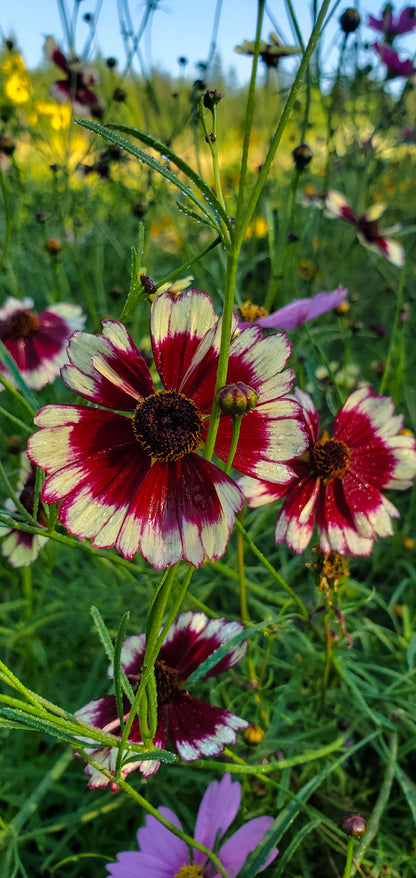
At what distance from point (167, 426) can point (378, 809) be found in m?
0.51

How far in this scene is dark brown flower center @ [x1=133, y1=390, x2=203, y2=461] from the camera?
456 millimetres

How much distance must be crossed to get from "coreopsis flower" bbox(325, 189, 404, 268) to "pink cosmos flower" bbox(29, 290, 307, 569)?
84 centimetres

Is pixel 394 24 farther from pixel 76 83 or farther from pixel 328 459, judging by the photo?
pixel 328 459

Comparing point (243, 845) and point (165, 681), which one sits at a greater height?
point (165, 681)

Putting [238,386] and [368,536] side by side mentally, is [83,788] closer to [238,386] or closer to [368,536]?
[368,536]

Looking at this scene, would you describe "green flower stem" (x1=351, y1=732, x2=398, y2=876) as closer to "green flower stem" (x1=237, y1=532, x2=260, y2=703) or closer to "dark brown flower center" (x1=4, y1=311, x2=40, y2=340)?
"green flower stem" (x1=237, y1=532, x2=260, y2=703)

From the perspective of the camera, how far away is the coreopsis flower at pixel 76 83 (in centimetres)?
147

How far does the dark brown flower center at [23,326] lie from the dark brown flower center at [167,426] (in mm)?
670

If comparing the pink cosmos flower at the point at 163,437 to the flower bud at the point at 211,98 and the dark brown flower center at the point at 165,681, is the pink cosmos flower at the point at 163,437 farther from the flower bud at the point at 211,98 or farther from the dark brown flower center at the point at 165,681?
the dark brown flower center at the point at 165,681

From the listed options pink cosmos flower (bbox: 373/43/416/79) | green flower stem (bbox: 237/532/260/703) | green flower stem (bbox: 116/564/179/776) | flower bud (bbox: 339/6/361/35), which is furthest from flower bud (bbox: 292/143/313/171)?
pink cosmos flower (bbox: 373/43/416/79)

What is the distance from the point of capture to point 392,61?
143 centimetres

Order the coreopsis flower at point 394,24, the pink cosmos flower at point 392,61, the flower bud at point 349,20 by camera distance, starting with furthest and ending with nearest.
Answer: the coreopsis flower at point 394,24 → the pink cosmos flower at point 392,61 → the flower bud at point 349,20

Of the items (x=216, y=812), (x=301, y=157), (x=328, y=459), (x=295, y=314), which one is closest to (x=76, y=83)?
(x=301, y=157)

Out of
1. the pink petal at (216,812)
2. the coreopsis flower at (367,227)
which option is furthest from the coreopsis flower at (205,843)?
the coreopsis flower at (367,227)
